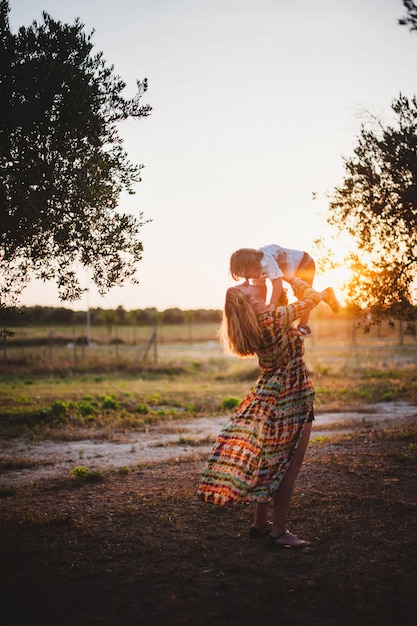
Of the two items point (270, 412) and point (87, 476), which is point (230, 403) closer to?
point (87, 476)

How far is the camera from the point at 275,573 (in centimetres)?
436

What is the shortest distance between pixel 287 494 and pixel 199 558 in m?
0.96

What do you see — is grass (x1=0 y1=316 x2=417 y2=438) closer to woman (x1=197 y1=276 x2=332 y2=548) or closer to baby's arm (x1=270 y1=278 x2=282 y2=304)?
woman (x1=197 y1=276 x2=332 y2=548)

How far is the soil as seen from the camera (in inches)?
149

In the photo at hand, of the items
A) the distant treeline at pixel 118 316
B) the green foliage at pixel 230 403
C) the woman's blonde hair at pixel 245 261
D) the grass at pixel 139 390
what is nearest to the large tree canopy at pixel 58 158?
the woman's blonde hair at pixel 245 261

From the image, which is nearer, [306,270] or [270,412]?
[270,412]

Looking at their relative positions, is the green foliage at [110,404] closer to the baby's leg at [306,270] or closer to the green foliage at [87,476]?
the green foliage at [87,476]

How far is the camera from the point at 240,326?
4.70m

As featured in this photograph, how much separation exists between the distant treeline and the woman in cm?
2982

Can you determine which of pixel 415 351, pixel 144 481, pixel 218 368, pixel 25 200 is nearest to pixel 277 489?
pixel 144 481

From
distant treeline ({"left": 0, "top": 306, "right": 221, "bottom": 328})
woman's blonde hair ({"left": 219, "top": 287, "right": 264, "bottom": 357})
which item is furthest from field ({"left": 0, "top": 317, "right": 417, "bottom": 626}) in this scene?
distant treeline ({"left": 0, "top": 306, "right": 221, "bottom": 328})

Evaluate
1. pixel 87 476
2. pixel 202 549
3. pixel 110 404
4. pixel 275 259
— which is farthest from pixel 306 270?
pixel 110 404

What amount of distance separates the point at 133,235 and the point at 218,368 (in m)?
21.9

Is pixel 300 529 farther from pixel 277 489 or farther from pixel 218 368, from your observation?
pixel 218 368
